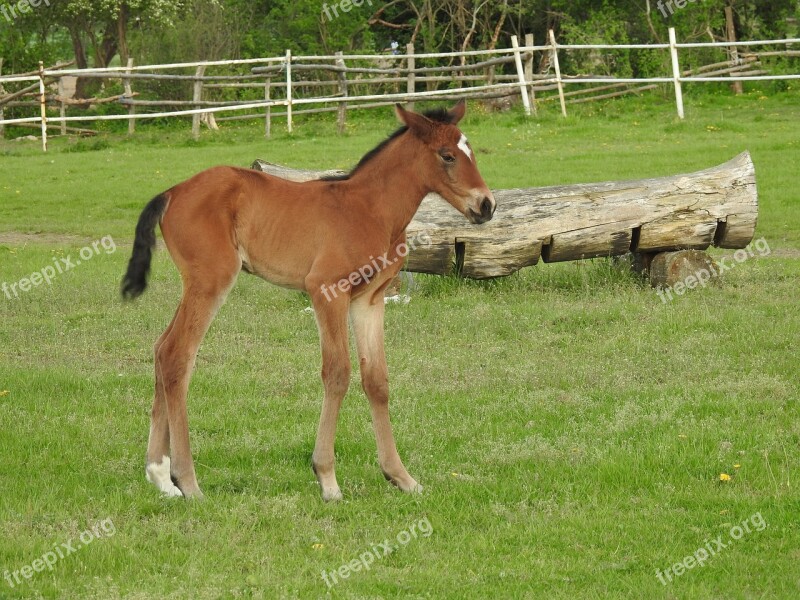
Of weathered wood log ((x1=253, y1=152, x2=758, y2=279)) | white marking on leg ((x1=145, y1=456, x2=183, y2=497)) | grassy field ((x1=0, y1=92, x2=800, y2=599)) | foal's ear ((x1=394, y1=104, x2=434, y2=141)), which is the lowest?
grassy field ((x1=0, y1=92, x2=800, y2=599))

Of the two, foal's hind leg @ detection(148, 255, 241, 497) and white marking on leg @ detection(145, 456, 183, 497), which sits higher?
foal's hind leg @ detection(148, 255, 241, 497)

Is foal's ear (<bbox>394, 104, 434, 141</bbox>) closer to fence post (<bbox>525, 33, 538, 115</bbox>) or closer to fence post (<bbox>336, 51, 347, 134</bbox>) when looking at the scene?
fence post (<bbox>336, 51, 347, 134</bbox>)

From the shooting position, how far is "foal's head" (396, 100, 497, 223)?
5930 millimetres

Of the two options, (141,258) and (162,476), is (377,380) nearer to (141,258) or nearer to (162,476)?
(162,476)

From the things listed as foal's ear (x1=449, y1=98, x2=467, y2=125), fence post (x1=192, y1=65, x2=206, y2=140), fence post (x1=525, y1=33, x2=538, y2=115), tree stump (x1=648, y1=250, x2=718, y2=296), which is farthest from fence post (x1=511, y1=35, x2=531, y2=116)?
foal's ear (x1=449, y1=98, x2=467, y2=125)

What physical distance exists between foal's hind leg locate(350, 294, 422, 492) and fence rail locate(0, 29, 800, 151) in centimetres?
1829

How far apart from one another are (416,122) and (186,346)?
1731mm

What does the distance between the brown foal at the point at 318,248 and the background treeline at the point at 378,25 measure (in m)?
24.3

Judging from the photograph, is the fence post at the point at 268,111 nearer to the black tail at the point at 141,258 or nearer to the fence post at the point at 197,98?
the fence post at the point at 197,98

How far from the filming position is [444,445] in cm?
682

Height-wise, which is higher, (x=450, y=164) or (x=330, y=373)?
(x=450, y=164)

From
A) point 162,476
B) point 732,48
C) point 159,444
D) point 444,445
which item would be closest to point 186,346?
point 159,444

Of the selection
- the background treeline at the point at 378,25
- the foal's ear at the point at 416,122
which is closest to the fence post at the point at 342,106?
the background treeline at the point at 378,25

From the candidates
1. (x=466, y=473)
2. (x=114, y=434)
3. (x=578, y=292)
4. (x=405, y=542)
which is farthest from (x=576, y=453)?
(x=578, y=292)
